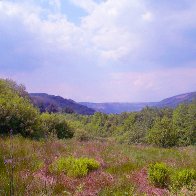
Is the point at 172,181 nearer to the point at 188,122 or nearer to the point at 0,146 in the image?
the point at 0,146

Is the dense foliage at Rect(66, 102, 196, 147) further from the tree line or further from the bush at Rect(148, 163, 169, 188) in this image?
the bush at Rect(148, 163, 169, 188)

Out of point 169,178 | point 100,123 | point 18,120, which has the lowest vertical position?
point 100,123

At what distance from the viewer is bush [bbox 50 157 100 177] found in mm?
8641

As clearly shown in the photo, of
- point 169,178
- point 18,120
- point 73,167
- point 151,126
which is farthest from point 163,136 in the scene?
point 151,126

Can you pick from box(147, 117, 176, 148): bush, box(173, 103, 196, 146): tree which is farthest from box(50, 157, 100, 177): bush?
box(173, 103, 196, 146): tree

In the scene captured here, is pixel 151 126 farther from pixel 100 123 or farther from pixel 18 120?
pixel 18 120

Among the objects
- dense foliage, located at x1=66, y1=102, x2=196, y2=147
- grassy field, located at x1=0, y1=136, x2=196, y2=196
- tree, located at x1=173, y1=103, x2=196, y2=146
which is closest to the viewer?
grassy field, located at x1=0, y1=136, x2=196, y2=196

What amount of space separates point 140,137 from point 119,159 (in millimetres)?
100755

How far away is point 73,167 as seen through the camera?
8.81 meters

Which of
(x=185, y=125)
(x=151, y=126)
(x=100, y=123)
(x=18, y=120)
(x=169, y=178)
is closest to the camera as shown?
(x=169, y=178)

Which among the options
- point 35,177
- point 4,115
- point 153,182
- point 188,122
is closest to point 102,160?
point 153,182

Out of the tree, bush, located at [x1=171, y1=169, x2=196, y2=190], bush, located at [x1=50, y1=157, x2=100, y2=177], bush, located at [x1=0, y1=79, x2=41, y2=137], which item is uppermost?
bush, located at [x1=0, y1=79, x2=41, y2=137]

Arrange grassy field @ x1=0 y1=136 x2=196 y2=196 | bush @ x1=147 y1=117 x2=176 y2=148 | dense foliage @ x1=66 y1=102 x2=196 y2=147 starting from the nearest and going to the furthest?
grassy field @ x1=0 y1=136 x2=196 y2=196 < bush @ x1=147 y1=117 x2=176 y2=148 < dense foliage @ x1=66 y1=102 x2=196 y2=147

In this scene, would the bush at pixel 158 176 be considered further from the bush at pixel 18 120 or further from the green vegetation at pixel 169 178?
the bush at pixel 18 120
